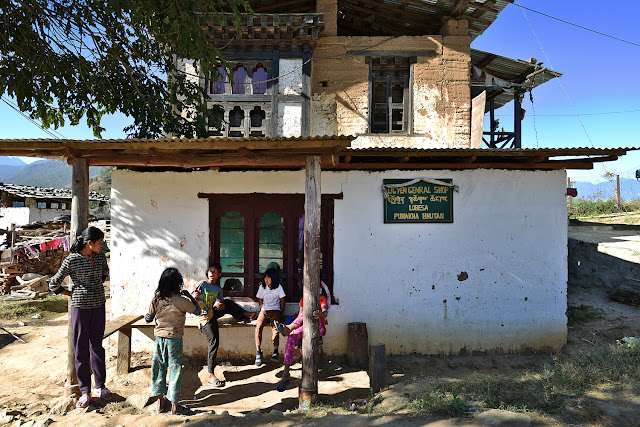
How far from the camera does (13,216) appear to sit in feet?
62.2

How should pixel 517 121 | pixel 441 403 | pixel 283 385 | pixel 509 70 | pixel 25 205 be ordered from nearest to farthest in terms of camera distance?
pixel 441 403, pixel 283 385, pixel 517 121, pixel 509 70, pixel 25 205

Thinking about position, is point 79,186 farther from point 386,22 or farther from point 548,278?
point 386,22

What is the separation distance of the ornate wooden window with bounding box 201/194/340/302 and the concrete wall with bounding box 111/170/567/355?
0.16 metres

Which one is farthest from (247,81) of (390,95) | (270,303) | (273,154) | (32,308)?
(32,308)

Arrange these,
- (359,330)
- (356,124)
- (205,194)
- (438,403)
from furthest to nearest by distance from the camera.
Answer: (356,124)
(205,194)
(359,330)
(438,403)

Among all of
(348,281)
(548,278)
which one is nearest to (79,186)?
(348,281)

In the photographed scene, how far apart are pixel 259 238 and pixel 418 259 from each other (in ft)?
8.45

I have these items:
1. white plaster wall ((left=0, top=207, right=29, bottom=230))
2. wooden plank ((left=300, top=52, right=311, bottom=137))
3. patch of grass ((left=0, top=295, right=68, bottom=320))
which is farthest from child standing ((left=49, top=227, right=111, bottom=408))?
white plaster wall ((left=0, top=207, right=29, bottom=230))

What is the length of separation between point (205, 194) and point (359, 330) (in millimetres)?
3218

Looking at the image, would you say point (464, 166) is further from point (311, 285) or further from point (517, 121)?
point (517, 121)

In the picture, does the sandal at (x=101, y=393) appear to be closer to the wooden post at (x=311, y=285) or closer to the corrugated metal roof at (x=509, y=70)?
the wooden post at (x=311, y=285)

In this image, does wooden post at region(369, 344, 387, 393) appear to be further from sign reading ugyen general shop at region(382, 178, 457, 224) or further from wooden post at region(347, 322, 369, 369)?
sign reading ugyen general shop at region(382, 178, 457, 224)

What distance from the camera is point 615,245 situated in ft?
31.1

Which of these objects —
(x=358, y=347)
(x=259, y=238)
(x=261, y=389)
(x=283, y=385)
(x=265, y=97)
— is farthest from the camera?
(x=265, y=97)
